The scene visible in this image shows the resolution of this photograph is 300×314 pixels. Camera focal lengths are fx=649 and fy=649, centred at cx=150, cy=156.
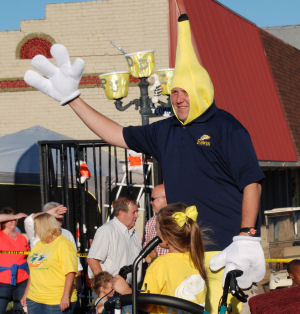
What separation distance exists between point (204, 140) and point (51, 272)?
11.4 ft

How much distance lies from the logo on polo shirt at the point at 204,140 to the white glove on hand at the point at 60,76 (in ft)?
2.61

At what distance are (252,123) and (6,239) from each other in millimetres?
6126

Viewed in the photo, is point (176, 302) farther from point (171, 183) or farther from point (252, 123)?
point (252, 123)

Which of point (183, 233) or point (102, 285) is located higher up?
point (183, 233)

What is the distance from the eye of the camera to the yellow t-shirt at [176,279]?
11.4 feet

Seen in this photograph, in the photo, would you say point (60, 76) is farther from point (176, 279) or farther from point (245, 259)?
point (245, 259)

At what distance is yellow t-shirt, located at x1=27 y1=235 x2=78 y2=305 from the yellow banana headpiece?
3.29 meters

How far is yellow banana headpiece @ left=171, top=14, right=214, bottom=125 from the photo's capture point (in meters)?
3.65

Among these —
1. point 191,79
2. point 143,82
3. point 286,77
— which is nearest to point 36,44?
point 286,77

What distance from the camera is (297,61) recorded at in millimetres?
17828

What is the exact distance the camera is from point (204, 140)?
3582mm

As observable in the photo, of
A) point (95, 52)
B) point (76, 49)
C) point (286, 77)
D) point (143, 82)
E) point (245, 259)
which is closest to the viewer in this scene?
point (245, 259)

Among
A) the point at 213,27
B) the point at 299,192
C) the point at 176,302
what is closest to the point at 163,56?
the point at 213,27

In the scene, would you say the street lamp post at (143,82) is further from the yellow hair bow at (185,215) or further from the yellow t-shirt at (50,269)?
the yellow hair bow at (185,215)
